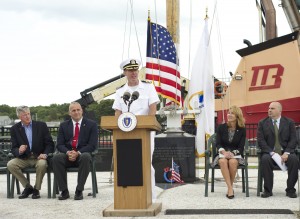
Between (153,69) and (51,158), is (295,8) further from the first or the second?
(51,158)

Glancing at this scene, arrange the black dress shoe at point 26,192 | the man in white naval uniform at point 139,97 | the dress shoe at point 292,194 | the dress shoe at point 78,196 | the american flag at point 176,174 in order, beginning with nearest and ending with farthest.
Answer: the man in white naval uniform at point 139,97
the dress shoe at point 292,194
the dress shoe at point 78,196
the black dress shoe at point 26,192
the american flag at point 176,174

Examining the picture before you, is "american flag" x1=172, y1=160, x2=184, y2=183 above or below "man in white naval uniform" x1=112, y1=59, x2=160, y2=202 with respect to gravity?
below

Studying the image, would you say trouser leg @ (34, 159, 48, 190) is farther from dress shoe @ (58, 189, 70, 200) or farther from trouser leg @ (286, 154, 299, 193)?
trouser leg @ (286, 154, 299, 193)

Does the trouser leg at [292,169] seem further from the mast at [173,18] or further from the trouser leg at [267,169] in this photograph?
the mast at [173,18]

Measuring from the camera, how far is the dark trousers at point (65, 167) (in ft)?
26.8

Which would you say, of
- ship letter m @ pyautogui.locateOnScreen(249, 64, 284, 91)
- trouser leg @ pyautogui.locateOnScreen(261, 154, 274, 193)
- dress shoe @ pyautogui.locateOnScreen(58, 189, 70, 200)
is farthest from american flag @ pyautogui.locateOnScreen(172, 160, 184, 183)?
ship letter m @ pyautogui.locateOnScreen(249, 64, 284, 91)

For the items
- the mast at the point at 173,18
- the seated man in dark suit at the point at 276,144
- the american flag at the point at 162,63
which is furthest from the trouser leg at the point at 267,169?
the mast at the point at 173,18

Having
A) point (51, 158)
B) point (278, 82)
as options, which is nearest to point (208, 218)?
point (51, 158)

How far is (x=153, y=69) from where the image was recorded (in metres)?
10.8

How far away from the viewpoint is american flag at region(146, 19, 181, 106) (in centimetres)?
1072

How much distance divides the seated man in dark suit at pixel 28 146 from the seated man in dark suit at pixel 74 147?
304 millimetres

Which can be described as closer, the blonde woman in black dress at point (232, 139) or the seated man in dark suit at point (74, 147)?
the seated man in dark suit at point (74, 147)

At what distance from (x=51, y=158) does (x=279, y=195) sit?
10.9 feet

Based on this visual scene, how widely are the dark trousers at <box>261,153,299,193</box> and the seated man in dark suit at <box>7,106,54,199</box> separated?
10.3 ft
